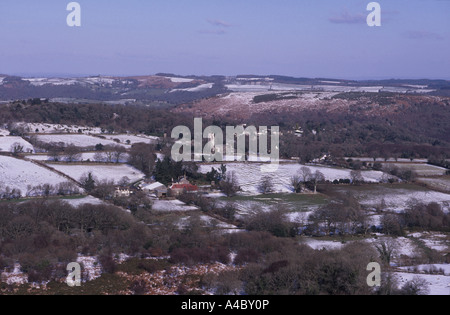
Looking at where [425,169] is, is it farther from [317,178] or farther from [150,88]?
[150,88]

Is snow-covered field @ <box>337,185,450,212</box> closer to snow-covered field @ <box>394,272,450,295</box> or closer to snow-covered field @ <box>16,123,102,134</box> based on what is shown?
snow-covered field @ <box>394,272,450,295</box>

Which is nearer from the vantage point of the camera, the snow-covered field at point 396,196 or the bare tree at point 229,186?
the snow-covered field at point 396,196

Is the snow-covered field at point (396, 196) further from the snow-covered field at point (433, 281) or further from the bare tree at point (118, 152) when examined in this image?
the bare tree at point (118, 152)

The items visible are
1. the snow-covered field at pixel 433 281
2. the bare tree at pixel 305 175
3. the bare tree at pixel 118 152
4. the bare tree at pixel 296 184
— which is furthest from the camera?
the bare tree at pixel 118 152

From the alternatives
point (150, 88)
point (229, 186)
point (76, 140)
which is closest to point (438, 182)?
point (229, 186)

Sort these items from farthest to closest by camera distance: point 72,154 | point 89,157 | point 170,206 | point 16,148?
point 89,157 < point 16,148 < point 72,154 < point 170,206

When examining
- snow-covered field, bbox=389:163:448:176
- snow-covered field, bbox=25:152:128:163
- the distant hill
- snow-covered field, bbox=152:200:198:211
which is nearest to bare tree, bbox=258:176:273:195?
snow-covered field, bbox=152:200:198:211

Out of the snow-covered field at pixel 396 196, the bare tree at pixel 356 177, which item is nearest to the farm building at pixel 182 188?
the snow-covered field at pixel 396 196
